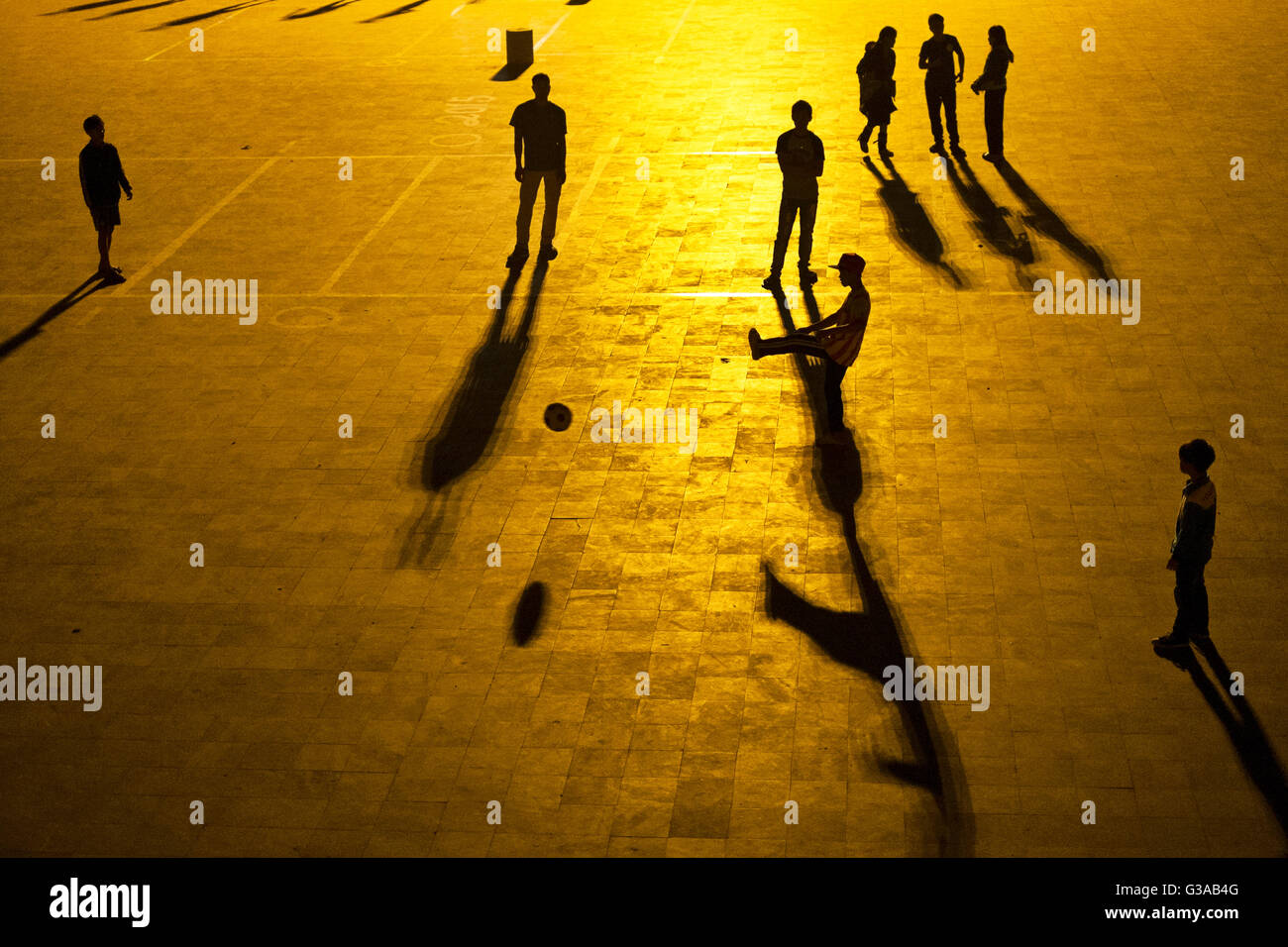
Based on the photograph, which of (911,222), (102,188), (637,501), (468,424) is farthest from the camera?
(911,222)

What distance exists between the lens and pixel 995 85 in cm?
1877

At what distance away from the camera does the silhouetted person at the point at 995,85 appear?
1867cm

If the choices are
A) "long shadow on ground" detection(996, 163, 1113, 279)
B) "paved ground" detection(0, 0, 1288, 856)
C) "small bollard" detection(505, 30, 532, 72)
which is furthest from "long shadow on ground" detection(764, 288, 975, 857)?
"small bollard" detection(505, 30, 532, 72)

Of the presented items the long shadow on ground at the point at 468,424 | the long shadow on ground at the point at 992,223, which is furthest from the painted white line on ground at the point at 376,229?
the long shadow on ground at the point at 992,223

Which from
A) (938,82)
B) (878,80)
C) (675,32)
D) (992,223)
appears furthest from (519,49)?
(992,223)

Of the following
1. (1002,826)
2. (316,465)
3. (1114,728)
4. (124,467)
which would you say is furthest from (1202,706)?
(124,467)

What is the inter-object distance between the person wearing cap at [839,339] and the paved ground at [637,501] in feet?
1.66

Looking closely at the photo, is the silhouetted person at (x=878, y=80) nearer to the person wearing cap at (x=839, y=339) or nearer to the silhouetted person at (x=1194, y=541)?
the person wearing cap at (x=839, y=339)

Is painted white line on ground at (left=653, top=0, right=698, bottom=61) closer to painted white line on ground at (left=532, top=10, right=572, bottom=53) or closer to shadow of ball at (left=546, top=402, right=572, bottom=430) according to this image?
painted white line on ground at (left=532, top=10, right=572, bottom=53)

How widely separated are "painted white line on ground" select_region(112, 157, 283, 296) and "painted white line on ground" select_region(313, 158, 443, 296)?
217 cm

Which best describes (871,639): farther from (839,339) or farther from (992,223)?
(992,223)

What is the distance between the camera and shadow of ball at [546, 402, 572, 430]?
1247cm

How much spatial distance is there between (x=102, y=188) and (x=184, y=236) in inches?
58.4

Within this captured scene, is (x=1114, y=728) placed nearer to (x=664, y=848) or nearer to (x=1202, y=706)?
(x=1202, y=706)
